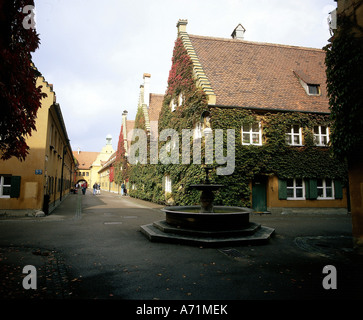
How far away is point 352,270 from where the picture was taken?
5.32 metres

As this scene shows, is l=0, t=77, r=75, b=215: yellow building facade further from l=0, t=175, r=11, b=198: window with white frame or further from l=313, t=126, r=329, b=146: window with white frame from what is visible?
l=313, t=126, r=329, b=146: window with white frame

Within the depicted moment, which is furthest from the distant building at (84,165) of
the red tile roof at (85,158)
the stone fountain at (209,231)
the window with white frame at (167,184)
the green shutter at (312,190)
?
the stone fountain at (209,231)

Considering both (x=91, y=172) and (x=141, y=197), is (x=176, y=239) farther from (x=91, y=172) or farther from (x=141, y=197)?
(x=91, y=172)

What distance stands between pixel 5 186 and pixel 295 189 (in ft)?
58.7

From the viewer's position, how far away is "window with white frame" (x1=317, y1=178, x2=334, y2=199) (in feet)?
58.5

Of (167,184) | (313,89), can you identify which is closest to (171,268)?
(167,184)

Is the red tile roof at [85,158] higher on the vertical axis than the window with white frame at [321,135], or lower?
higher

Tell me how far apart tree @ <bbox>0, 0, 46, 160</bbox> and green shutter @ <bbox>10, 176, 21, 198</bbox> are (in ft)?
35.2

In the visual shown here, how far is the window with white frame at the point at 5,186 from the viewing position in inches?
550

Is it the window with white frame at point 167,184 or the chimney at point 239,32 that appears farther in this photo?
the chimney at point 239,32

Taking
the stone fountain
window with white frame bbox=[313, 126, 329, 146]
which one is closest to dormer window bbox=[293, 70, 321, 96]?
→ window with white frame bbox=[313, 126, 329, 146]

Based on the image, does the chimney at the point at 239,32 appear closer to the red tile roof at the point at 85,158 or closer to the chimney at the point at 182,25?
the chimney at the point at 182,25

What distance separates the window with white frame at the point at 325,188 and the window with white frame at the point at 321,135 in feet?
8.61

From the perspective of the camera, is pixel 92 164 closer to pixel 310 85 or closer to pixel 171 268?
pixel 310 85
